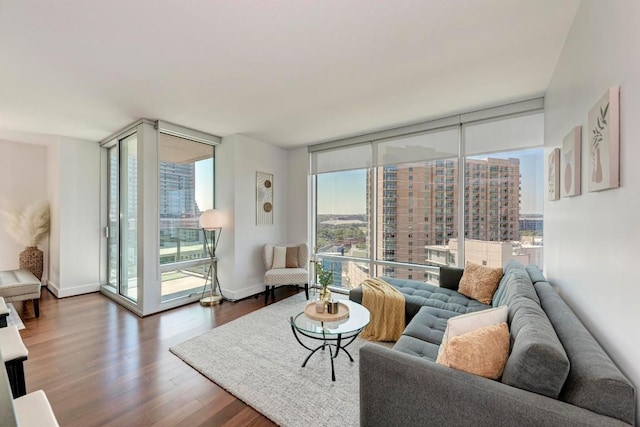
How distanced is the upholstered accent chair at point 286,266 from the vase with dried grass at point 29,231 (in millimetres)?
3654

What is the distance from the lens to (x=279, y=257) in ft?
15.0

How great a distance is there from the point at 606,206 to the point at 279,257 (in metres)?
3.95

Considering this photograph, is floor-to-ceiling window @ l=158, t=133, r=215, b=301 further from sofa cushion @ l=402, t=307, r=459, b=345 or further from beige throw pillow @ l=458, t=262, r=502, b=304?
beige throw pillow @ l=458, t=262, r=502, b=304

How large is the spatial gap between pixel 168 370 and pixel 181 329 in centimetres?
89

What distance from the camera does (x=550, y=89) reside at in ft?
8.59

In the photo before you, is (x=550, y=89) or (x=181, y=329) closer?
(x=550, y=89)

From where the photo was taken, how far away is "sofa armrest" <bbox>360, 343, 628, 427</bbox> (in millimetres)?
1043

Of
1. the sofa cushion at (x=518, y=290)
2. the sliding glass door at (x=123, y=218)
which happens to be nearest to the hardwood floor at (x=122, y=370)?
the sliding glass door at (x=123, y=218)

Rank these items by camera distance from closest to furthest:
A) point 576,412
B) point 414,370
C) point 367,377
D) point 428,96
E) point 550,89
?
1. point 576,412
2. point 414,370
3. point 367,377
4. point 550,89
5. point 428,96

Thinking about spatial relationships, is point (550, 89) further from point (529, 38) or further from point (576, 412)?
point (576, 412)

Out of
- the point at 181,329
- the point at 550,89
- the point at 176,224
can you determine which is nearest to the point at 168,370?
the point at 181,329

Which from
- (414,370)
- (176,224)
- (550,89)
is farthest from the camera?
(176,224)

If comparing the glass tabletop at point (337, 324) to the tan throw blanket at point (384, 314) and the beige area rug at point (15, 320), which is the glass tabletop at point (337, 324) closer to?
the tan throw blanket at point (384, 314)

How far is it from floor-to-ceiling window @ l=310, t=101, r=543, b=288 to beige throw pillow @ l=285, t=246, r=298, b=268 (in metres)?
0.53
